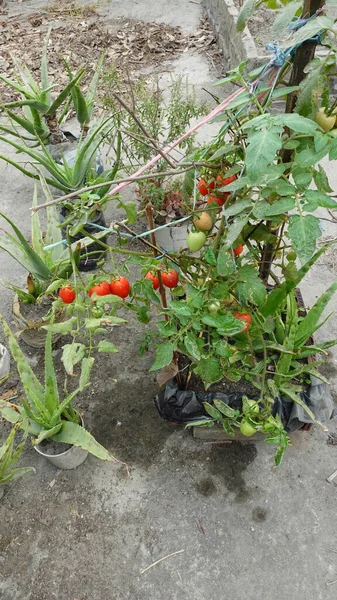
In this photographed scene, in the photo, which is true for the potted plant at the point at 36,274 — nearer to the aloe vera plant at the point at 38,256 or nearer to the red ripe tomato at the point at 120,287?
the aloe vera plant at the point at 38,256

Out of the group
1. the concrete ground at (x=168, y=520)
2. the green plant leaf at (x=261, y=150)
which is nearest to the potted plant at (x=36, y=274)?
Result: the concrete ground at (x=168, y=520)

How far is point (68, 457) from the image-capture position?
6.23 ft

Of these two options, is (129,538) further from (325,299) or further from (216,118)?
(216,118)

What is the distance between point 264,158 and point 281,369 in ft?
3.11

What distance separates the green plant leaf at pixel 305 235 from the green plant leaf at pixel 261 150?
182mm

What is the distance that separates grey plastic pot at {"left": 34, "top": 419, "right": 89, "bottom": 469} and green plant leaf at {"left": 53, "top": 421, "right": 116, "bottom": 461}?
3.3 inches

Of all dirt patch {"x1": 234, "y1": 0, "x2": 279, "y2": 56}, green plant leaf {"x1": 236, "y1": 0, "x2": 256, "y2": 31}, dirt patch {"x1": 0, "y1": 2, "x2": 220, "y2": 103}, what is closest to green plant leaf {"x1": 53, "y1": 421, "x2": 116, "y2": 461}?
green plant leaf {"x1": 236, "y1": 0, "x2": 256, "y2": 31}

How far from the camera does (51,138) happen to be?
3.02m

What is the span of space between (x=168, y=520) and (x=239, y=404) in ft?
1.79

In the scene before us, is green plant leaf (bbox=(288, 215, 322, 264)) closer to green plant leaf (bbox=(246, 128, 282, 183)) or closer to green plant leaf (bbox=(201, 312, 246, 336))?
green plant leaf (bbox=(246, 128, 282, 183))

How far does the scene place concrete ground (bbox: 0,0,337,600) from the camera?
1.69m

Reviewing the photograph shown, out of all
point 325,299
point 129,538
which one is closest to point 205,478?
point 129,538

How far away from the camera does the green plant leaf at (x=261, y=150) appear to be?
992 millimetres

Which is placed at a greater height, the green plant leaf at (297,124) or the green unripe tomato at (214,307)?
the green plant leaf at (297,124)
